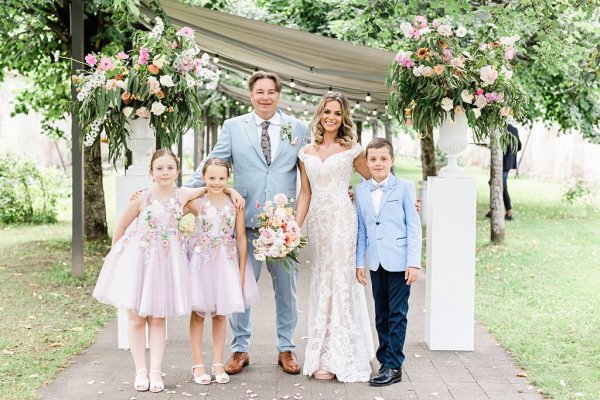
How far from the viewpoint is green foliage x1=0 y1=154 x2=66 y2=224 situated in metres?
14.5

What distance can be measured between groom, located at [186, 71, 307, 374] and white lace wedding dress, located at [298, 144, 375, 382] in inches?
6.6

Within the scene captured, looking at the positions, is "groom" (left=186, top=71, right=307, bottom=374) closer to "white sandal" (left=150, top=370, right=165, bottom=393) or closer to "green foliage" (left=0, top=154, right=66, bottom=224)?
"white sandal" (left=150, top=370, right=165, bottom=393)

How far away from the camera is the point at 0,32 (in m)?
10.4

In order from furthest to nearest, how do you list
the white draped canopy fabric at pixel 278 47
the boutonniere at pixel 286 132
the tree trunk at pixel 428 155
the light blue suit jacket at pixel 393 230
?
the tree trunk at pixel 428 155, the white draped canopy fabric at pixel 278 47, the boutonniere at pixel 286 132, the light blue suit jacket at pixel 393 230

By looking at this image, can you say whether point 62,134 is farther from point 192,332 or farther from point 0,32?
point 192,332

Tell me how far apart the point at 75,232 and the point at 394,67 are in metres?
4.66

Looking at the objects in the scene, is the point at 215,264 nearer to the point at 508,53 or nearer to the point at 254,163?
the point at 254,163

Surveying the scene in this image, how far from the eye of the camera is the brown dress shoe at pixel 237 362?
532 centimetres

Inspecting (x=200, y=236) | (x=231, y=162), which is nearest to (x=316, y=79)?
(x=231, y=162)

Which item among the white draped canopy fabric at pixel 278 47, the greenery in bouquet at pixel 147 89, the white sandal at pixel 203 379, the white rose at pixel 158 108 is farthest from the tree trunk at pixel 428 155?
the white sandal at pixel 203 379

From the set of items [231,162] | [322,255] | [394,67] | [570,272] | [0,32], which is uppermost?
[0,32]

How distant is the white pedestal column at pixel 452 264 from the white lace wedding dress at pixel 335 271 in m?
1.00

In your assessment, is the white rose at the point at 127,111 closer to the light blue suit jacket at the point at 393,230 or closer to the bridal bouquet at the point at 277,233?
the bridal bouquet at the point at 277,233

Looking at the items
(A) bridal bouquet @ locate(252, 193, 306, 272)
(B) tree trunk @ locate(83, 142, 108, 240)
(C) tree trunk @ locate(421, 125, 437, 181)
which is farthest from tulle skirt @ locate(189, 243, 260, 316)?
(C) tree trunk @ locate(421, 125, 437, 181)
